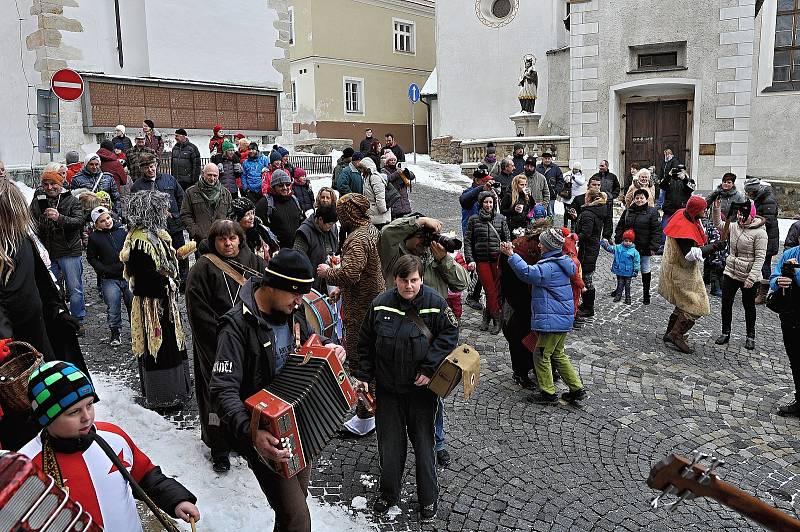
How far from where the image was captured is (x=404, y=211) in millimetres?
11312

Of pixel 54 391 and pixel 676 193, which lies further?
pixel 676 193

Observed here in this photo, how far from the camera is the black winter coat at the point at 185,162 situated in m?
12.0

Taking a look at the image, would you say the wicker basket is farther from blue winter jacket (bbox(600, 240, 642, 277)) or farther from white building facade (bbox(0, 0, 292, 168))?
white building facade (bbox(0, 0, 292, 168))

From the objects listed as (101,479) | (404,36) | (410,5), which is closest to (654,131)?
(101,479)

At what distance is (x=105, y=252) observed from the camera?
722cm

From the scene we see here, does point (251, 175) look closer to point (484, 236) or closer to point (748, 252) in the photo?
point (484, 236)

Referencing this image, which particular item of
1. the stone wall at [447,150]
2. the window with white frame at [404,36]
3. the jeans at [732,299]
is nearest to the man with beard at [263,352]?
the jeans at [732,299]

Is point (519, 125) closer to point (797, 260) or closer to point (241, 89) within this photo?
point (241, 89)

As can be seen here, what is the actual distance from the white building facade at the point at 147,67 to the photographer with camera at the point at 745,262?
15.9 m

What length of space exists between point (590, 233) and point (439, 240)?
4.24m

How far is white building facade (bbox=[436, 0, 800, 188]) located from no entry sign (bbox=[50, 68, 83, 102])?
14.7 m

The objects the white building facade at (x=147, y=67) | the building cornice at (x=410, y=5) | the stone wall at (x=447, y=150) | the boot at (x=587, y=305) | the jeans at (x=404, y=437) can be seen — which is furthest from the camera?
the building cornice at (x=410, y=5)

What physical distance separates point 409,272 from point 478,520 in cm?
180

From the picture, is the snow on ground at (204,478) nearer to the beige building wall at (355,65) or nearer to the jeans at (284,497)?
the jeans at (284,497)
